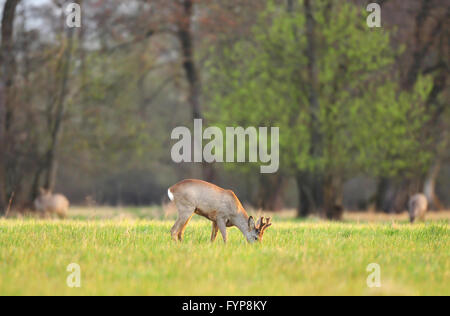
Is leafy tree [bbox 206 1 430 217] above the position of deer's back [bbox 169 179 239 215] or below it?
above

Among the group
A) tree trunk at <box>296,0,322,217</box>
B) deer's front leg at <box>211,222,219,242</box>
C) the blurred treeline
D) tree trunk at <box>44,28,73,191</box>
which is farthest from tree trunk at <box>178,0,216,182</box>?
deer's front leg at <box>211,222,219,242</box>

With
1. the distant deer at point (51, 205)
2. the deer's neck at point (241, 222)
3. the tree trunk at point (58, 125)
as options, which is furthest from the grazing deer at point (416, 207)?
the tree trunk at point (58, 125)

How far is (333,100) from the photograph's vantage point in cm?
2384

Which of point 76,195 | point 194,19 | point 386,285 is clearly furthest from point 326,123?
point 76,195

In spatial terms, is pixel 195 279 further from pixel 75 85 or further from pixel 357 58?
pixel 75 85

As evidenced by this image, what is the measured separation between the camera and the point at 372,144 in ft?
77.1

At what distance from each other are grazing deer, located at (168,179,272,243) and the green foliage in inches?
485

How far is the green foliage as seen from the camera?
76.0 feet

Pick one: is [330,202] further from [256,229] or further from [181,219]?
[181,219]

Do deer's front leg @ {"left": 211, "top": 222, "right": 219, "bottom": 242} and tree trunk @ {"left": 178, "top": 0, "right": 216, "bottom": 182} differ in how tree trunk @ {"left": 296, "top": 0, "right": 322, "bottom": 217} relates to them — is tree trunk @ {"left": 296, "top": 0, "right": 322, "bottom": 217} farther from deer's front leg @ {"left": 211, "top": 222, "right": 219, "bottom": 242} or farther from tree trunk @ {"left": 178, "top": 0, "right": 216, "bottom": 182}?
deer's front leg @ {"left": 211, "top": 222, "right": 219, "bottom": 242}

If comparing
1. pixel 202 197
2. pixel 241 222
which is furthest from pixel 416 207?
pixel 202 197

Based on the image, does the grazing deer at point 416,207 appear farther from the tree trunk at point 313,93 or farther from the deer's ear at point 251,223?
the deer's ear at point 251,223
